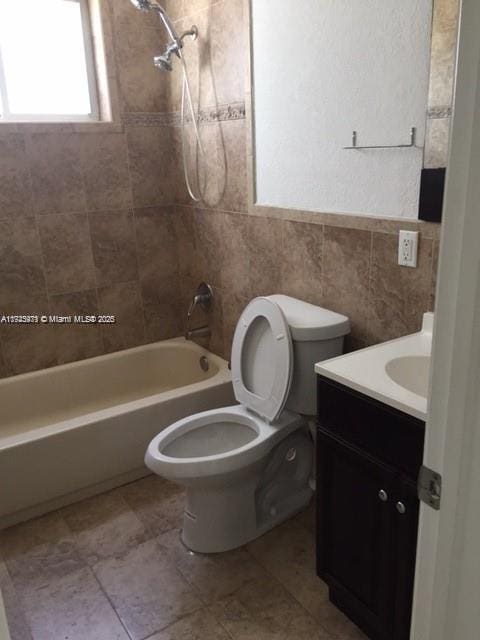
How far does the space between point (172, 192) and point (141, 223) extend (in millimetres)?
257

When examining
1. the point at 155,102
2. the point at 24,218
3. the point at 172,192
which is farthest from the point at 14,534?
the point at 155,102

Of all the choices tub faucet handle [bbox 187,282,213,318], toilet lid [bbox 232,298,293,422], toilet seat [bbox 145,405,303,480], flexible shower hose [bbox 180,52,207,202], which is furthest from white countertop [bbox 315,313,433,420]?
flexible shower hose [bbox 180,52,207,202]

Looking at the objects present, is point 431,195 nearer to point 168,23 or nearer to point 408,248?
point 408,248

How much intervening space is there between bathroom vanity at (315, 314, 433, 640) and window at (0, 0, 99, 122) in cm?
213

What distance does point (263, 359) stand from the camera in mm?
2023

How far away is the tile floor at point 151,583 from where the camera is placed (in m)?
1.65

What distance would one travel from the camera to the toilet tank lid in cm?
183

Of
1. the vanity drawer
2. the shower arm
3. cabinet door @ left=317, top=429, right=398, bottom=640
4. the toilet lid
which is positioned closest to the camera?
the vanity drawer

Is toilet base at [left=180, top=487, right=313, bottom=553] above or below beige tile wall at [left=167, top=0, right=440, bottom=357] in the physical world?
below

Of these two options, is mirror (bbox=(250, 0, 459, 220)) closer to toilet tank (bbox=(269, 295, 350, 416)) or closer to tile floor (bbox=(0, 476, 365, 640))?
toilet tank (bbox=(269, 295, 350, 416))

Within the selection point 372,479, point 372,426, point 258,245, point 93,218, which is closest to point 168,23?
point 93,218

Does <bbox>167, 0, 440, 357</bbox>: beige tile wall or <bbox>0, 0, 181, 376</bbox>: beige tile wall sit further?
<bbox>0, 0, 181, 376</bbox>: beige tile wall

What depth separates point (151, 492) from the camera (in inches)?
92.5

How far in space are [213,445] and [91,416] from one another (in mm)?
591
